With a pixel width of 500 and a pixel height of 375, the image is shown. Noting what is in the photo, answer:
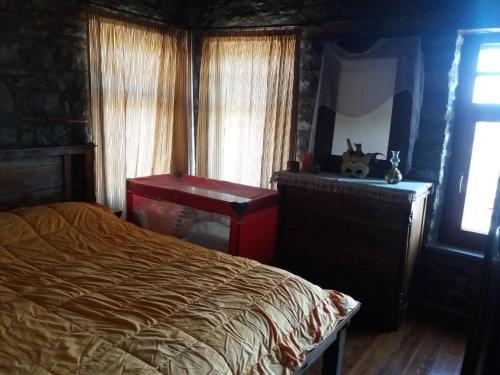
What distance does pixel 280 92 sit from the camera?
11.6 ft

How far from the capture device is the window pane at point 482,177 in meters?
2.85

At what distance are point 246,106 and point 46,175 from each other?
1813 mm

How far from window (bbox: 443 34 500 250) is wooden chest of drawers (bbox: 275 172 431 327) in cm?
34

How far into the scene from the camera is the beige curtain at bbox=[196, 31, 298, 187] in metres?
3.53

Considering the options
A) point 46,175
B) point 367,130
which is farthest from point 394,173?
point 46,175

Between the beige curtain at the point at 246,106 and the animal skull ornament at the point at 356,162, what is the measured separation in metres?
0.63

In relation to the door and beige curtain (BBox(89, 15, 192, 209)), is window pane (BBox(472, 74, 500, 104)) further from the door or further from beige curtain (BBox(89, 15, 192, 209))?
beige curtain (BBox(89, 15, 192, 209))

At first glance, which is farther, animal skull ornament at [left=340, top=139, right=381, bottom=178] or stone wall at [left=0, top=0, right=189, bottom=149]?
animal skull ornament at [left=340, top=139, right=381, bottom=178]

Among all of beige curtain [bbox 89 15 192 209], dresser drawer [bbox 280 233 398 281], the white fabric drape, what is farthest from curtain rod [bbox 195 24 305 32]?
dresser drawer [bbox 280 233 398 281]

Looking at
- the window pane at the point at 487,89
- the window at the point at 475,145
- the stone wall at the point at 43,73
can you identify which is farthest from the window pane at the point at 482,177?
the stone wall at the point at 43,73

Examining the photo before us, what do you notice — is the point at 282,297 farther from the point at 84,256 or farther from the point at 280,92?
the point at 280,92

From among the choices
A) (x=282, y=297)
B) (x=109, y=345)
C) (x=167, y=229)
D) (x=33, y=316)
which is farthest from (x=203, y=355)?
(x=167, y=229)

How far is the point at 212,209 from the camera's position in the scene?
306 centimetres

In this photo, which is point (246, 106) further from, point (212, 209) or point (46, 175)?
point (46, 175)
